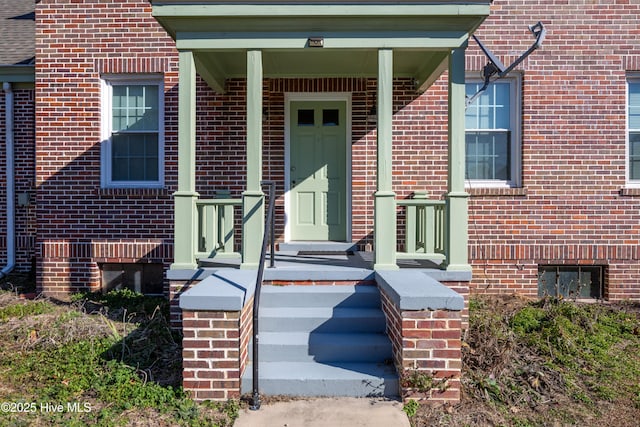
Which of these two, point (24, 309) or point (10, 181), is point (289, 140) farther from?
point (10, 181)

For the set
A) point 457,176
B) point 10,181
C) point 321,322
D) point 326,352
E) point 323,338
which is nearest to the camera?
point 326,352

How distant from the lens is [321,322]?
14.3 ft

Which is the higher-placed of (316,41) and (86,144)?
(316,41)

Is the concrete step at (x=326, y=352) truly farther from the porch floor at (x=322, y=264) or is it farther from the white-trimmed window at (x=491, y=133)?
the white-trimmed window at (x=491, y=133)

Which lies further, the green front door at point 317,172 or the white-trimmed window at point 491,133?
the green front door at point 317,172

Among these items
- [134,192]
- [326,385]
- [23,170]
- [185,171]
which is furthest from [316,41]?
[23,170]

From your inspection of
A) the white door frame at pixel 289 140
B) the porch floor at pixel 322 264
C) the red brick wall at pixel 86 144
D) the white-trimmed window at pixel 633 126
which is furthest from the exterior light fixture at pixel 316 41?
the white-trimmed window at pixel 633 126

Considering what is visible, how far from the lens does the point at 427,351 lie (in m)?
3.61

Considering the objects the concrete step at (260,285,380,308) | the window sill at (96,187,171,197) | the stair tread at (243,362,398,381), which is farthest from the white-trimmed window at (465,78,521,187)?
the window sill at (96,187,171,197)

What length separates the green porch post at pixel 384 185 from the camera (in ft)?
15.9

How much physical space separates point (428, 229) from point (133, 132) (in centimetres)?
450

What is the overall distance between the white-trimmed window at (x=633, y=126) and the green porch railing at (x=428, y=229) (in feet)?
11.0

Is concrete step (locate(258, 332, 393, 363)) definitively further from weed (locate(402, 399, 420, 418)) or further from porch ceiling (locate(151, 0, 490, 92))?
porch ceiling (locate(151, 0, 490, 92))

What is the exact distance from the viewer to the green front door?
22.7 ft
